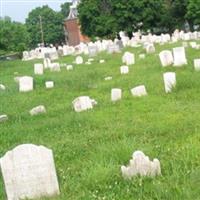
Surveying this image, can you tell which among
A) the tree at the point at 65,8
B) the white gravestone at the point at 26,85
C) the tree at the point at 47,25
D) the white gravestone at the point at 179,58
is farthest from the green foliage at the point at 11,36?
the tree at the point at 65,8

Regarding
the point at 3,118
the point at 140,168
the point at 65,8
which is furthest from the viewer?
the point at 65,8

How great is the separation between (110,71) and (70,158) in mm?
10864

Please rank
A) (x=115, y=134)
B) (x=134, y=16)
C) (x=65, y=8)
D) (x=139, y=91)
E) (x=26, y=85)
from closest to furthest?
(x=115, y=134) → (x=139, y=91) → (x=26, y=85) → (x=134, y=16) → (x=65, y=8)

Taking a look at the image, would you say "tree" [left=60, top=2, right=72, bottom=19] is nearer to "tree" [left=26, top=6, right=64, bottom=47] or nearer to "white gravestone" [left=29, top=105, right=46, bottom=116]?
"tree" [left=26, top=6, right=64, bottom=47]

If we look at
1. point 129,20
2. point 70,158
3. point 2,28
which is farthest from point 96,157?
point 129,20

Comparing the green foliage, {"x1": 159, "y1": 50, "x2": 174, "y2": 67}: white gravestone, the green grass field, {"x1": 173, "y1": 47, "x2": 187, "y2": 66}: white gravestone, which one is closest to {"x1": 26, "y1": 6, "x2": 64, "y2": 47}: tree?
the green foliage

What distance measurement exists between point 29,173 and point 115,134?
2.48 metres

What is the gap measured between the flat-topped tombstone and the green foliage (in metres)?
27.9

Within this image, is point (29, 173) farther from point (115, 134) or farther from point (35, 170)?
point (115, 134)

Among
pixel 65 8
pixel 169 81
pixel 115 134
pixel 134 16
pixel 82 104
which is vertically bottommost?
pixel 115 134

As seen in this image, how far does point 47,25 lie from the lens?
98438 mm

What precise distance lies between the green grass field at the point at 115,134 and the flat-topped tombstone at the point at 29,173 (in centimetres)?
21

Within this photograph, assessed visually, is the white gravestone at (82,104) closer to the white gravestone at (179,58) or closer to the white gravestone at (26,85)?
the white gravestone at (26,85)

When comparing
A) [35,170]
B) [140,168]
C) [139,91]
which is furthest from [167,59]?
[35,170]
